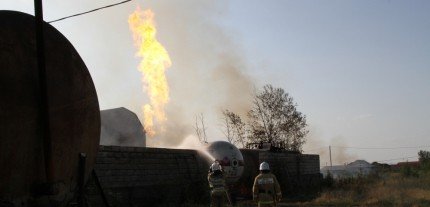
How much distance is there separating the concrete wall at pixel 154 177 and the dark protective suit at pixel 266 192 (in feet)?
15.0

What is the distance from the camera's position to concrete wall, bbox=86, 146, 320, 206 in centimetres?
1511

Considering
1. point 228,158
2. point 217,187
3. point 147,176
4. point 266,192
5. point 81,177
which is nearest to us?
point 81,177

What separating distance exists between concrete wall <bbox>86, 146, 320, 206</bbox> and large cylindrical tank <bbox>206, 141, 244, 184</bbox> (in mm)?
621

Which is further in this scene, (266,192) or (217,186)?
(217,186)

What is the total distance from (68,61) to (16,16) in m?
0.81

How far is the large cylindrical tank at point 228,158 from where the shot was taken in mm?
21219

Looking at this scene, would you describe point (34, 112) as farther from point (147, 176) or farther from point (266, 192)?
point (147, 176)

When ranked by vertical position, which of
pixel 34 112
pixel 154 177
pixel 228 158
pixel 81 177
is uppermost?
pixel 228 158

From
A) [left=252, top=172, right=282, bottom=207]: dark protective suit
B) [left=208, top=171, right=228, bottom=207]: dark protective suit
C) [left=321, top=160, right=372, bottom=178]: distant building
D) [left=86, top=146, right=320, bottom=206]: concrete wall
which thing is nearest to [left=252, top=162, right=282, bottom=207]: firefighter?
[left=252, top=172, right=282, bottom=207]: dark protective suit

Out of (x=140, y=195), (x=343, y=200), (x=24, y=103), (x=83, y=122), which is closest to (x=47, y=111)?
(x=24, y=103)

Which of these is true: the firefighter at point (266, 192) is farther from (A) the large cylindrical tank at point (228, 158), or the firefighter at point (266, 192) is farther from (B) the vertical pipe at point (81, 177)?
(A) the large cylindrical tank at point (228, 158)

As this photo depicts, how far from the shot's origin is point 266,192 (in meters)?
10.3

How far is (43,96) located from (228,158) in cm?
1637

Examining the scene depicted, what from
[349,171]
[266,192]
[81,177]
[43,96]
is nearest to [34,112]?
[43,96]
